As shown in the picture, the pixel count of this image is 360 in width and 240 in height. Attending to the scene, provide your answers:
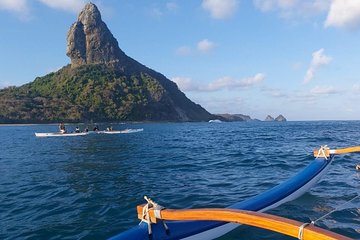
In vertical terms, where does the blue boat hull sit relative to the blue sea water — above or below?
above

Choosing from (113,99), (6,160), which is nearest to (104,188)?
(6,160)

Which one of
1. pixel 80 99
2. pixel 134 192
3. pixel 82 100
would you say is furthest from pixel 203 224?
pixel 80 99

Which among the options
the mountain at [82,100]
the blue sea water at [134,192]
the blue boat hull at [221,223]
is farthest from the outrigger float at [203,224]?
the mountain at [82,100]

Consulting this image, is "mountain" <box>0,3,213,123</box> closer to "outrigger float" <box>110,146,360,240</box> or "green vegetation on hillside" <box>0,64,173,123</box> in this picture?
"green vegetation on hillside" <box>0,64,173,123</box>

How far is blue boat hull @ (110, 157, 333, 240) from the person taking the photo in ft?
19.6

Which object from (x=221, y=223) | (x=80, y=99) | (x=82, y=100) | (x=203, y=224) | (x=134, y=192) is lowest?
(x=134, y=192)

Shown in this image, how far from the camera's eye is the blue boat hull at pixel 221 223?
5.96 meters

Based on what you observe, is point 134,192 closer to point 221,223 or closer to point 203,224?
point 221,223

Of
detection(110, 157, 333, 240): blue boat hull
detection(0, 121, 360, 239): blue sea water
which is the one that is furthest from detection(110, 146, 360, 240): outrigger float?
detection(0, 121, 360, 239): blue sea water

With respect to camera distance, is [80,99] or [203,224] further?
[80,99]

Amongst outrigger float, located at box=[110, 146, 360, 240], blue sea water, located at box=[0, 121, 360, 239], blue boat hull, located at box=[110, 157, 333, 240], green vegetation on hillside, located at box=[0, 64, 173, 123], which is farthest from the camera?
green vegetation on hillside, located at box=[0, 64, 173, 123]

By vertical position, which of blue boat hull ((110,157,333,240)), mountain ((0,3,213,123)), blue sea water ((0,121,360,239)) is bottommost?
blue sea water ((0,121,360,239))

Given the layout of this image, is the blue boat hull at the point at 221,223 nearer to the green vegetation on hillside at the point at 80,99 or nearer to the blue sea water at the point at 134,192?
the blue sea water at the point at 134,192

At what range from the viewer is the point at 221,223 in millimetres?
7246
